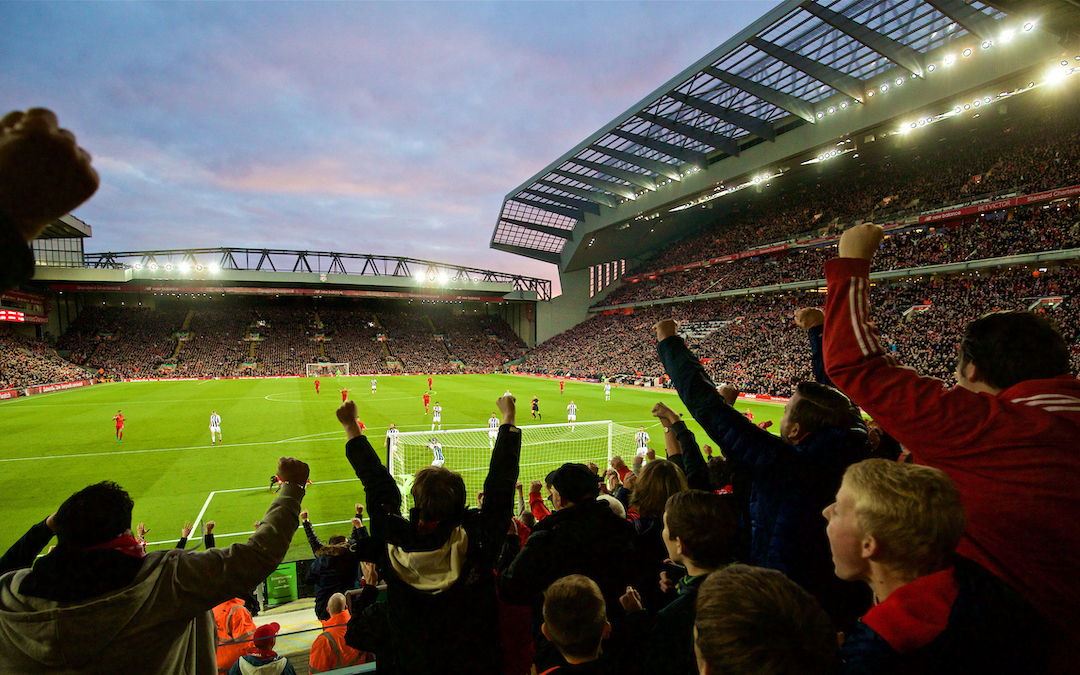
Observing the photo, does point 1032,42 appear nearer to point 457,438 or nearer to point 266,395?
point 457,438

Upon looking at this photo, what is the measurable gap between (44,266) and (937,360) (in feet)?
236

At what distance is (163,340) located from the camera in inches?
2099

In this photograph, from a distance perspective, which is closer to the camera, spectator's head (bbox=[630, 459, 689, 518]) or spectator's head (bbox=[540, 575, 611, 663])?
spectator's head (bbox=[540, 575, 611, 663])

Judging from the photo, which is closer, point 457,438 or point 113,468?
point 113,468

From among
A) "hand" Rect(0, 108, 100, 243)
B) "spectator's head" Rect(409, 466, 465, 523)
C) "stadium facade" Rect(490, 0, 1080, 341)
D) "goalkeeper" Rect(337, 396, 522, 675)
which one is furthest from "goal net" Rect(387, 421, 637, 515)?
"stadium facade" Rect(490, 0, 1080, 341)

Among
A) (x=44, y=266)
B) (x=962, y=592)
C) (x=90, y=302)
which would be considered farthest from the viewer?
(x=90, y=302)

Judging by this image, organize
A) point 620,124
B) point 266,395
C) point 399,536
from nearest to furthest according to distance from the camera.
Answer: point 399,536 < point 620,124 < point 266,395

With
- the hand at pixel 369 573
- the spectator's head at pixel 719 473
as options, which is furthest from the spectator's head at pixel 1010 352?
the hand at pixel 369 573

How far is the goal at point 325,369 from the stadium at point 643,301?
0.54 m

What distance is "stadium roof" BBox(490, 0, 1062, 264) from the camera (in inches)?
795

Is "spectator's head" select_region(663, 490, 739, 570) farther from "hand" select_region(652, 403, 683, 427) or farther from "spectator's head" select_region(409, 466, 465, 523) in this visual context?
"hand" select_region(652, 403, 683, 427)

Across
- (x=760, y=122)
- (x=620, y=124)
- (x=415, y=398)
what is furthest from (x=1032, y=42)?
(x=415, y=398)

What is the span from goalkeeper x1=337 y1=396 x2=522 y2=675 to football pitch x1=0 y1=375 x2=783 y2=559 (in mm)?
8787

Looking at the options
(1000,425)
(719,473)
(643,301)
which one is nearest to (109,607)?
(1000,425)
